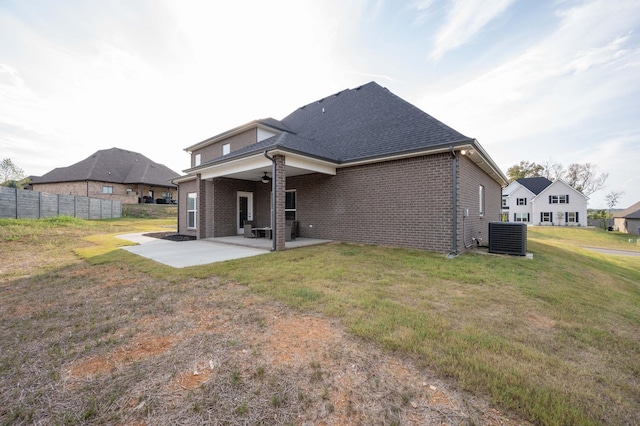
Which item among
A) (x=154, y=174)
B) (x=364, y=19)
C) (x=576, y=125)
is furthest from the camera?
(x=154, y=174)

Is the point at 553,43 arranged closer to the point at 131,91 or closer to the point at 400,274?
the point at 400,274

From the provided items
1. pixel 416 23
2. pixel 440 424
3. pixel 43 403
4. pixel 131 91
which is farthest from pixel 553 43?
pixel 131 91

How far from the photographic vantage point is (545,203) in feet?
123

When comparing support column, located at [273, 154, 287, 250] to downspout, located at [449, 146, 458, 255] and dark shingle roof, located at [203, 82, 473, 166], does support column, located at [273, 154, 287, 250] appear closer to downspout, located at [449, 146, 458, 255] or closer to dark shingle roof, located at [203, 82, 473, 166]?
dark shingle roof, located at [203, 82, 473, 166]

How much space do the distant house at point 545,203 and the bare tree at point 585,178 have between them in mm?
16944

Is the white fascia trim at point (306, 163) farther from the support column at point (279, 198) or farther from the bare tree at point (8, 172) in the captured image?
the bare tree at point (8, 172)

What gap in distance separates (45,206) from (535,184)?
199 ft

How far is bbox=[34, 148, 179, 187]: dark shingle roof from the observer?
31.0 meters

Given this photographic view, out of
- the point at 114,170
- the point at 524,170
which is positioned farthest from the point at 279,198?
the point at 524,170

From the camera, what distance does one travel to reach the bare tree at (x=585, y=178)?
4925cm

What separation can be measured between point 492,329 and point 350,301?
1879 millimetres

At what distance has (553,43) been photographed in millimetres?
8445

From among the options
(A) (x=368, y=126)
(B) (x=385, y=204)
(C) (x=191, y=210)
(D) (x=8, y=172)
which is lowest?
(C) (x=191, y=210)

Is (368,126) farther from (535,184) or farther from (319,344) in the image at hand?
(535,184)
